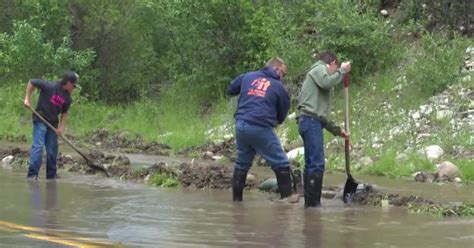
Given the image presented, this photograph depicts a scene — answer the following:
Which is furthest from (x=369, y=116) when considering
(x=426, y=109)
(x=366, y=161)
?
(x=366, y=161)

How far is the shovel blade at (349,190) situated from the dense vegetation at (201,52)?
9.29 feet

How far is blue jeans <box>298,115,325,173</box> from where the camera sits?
32.3 ft

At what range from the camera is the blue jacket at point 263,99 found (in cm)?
1009

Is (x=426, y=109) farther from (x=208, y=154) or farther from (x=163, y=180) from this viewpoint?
(x=163, y=180)

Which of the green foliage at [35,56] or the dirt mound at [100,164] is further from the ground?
the green foliage at [35,56]

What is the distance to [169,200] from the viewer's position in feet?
34.1

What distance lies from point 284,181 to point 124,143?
8960 millimetres

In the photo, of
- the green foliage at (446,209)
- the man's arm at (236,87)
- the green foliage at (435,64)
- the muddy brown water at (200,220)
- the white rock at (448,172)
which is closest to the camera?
the muddy brown water at (200,220)

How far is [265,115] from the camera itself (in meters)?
10.1

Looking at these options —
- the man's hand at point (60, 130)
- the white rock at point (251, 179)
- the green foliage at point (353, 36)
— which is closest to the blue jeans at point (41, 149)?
the man's hand at point (60, 130)

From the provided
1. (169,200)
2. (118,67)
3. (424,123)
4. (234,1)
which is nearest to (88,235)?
(169,200)

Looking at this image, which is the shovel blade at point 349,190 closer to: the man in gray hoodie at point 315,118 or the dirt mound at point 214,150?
the man in gray hoodie at point 315,118

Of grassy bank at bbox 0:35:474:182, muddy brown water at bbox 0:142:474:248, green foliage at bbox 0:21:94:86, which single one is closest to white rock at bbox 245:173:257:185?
muddy brown water at bbox 0:142:474:248

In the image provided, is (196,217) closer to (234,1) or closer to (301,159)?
(301,159)
